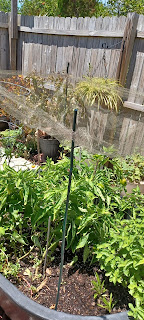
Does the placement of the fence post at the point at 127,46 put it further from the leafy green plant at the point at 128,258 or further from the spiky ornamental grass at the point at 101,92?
the leafy green plant at the point at 128,258

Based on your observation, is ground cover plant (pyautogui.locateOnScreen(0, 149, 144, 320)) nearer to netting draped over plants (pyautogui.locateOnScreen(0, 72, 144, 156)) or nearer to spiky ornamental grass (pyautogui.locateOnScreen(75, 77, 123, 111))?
netting draped over plants (pyautogui.locateOnScreen(0, 72, 144, 156))

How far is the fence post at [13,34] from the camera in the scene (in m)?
5.68

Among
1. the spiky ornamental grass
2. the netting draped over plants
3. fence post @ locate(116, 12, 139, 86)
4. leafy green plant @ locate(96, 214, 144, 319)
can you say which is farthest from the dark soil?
fence post @ locate(116, 12, 139, 86)

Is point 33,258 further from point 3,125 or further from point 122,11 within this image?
point 122,11

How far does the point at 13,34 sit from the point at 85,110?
3972mm

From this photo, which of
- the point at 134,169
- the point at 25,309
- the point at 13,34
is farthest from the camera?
the point at 13,34

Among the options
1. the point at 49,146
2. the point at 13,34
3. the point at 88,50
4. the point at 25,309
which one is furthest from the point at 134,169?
the point at 13,34

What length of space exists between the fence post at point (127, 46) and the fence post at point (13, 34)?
317cm

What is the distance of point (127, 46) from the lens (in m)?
3.71

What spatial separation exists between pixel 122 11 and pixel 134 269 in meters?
10.6

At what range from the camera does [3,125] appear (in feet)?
17.5

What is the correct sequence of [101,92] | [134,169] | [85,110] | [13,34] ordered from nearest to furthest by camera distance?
[85,110]
[134,169]
[101,92]
[13,34]

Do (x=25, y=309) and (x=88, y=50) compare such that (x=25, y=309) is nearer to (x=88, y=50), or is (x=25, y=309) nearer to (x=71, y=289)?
(x=71, y=289)

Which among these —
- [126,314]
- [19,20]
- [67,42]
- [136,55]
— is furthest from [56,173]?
[19,20]
